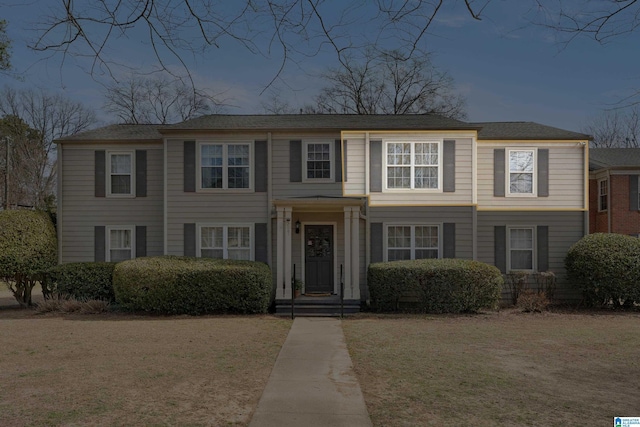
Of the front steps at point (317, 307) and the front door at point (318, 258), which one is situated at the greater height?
the front door at point (318, 258)

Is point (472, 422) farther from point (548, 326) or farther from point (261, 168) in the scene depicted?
point (261, 168)

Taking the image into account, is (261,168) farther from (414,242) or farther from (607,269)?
(607,269)

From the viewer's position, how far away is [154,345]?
34.0 ft

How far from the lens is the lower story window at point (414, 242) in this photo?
16.3 metres

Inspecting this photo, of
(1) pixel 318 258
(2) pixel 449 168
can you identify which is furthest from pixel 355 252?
(2) pixel 449 168

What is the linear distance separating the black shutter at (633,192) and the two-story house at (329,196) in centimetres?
789

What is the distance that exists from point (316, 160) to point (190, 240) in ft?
14.5

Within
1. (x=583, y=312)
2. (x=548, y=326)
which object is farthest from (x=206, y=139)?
(x=583, y=312)

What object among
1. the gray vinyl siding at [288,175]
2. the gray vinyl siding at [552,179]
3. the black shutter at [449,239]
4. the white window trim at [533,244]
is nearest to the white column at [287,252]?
the gray vinyl siding at [288,175]

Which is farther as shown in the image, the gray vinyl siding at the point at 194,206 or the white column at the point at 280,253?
the gray vinyl siding at the point at 194,206

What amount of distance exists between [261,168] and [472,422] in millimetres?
11633

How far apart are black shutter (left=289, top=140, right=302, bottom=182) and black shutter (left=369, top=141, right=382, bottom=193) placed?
2.09 meters

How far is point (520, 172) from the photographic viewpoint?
1700cm

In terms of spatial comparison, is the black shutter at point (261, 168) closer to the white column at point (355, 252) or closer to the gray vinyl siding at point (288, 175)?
the gray vinyl siding at point (288, 175)
